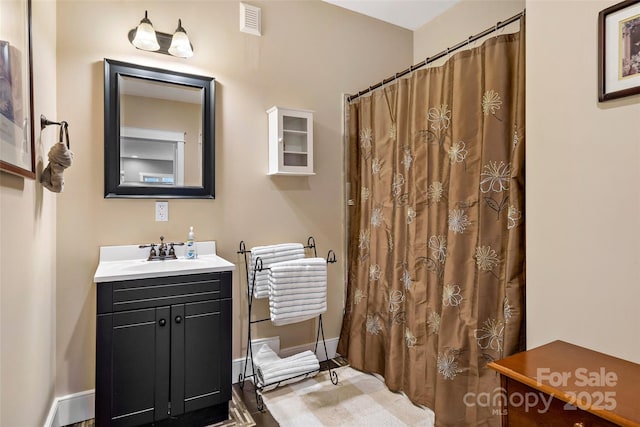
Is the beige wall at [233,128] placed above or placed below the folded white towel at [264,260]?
above

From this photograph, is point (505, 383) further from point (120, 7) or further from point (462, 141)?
point (120, 7)

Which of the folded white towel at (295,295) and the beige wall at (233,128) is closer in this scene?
the beige wall at (233,128)

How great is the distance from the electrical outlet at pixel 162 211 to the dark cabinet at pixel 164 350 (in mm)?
563

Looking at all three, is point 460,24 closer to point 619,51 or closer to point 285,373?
point 619,51

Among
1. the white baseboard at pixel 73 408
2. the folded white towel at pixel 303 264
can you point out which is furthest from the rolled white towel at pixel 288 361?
the white baseboard at pixel 73 408

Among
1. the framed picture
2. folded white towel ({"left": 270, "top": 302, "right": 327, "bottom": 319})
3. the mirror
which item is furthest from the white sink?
the framed picture

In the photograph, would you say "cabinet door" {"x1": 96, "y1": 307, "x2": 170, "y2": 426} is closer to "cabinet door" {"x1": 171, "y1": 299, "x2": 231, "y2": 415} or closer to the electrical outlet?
"cabinet door" {"x1": 171, "y1": 299, "x2": 231, "y2": 415}

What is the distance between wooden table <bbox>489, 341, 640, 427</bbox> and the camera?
950mm

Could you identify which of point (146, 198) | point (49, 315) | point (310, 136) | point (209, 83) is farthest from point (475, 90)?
point (49, 315)

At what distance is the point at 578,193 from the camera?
1.32 meters

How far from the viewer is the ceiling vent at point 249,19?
2.44 metres

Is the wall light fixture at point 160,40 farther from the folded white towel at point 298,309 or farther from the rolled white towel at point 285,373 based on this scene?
the rolled white towel at point 285,373

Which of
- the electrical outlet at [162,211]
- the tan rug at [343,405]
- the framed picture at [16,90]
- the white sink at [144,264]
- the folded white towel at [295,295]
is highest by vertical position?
the framed picture at [16,90]

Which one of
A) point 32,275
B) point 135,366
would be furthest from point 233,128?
point 135,366
